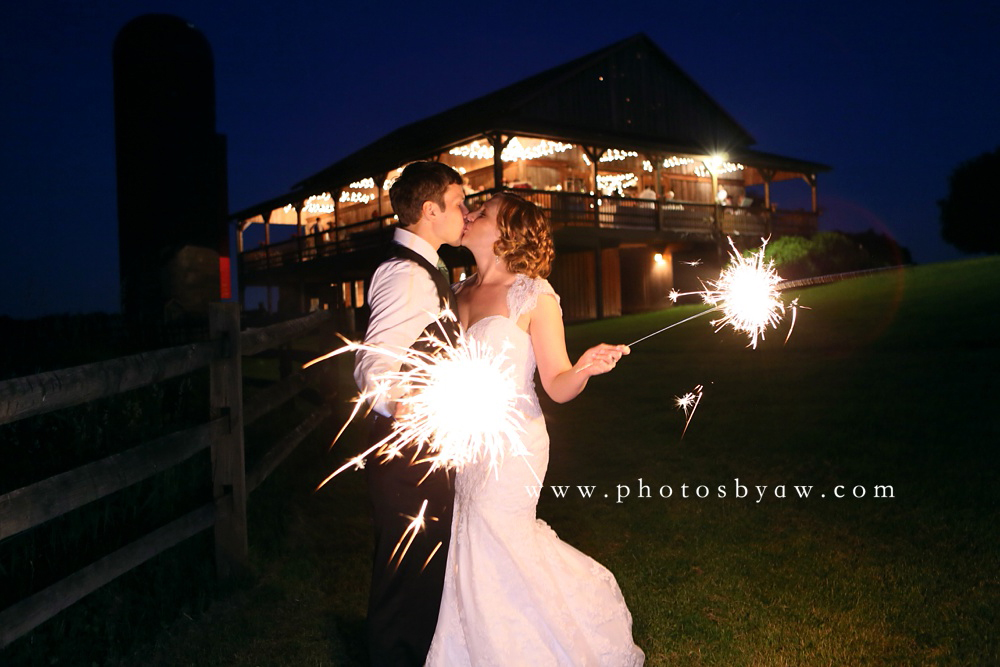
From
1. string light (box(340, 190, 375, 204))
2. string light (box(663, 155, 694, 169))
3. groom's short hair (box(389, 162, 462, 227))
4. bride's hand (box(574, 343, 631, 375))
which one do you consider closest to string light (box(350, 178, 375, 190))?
string light (box(340, 190, 375, 204))

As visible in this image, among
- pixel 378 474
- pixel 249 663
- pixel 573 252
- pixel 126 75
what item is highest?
pixel 126 75

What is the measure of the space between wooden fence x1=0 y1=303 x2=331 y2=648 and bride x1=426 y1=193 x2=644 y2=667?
1713mm

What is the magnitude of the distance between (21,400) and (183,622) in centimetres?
181

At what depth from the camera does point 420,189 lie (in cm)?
318

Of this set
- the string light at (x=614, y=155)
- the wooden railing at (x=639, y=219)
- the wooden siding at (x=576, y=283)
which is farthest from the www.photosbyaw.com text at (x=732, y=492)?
the string light at (x=614, y=155)

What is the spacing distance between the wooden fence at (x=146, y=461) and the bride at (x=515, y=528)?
1713 millimetres

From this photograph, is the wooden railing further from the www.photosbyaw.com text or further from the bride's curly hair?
the bride's curly hair

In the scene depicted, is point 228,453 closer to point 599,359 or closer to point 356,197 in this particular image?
point 599,359

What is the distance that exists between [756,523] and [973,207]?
3139 centimetres

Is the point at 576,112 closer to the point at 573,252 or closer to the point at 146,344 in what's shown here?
the point at 573,252

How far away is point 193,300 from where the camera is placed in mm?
15344

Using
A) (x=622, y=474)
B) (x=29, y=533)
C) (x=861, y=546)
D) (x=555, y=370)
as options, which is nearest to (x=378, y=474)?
(x=555, y=370)

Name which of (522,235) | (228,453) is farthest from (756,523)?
(228,453)

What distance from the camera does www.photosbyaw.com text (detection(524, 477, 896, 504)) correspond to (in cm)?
600
